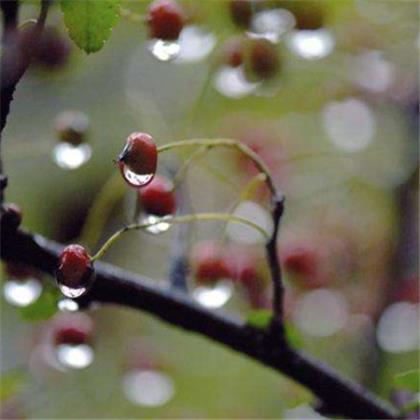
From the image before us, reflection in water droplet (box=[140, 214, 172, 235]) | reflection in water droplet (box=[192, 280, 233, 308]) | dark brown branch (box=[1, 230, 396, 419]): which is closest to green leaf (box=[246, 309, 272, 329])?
dark brown branch (box=[1, 230, 396, 419])

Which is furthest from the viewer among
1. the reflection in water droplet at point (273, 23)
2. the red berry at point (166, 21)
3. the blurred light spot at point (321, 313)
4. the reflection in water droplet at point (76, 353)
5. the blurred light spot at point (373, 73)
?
the blurred light spot at point (321, 313)

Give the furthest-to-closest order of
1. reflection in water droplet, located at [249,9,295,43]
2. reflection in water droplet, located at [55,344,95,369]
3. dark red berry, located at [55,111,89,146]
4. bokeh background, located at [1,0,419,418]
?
bokeh background, located at [1,0,419,418] < reflection in water droplet, located at [55,344,95,369] < reflection in water droplet, located at [249,9,295,43] < dark red berry, located at [55,111,89,146]

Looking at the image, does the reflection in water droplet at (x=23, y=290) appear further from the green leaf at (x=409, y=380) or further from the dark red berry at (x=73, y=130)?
the green leaf at (x=409, y=380)

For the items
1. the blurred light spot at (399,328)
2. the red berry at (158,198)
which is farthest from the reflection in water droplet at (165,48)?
the blurred light spot at (399,328)

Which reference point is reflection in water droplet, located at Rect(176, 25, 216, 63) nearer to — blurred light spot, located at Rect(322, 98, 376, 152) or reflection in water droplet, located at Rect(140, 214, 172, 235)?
reflection in water droplet, located at Rect(140, 214, 172, 235)

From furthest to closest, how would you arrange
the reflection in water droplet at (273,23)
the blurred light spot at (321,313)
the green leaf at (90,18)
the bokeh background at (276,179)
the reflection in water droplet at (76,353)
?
the blurred light spot at (321,313), the bokeh background at (276,179), the reflection in water droplet at (76,353), the reflection in water droplet at (273,23), the green leaf at (90,18)

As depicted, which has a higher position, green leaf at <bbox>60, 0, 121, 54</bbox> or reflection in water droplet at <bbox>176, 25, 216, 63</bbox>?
green leaf at <bbox>60, 0, 121, 54</bbox>

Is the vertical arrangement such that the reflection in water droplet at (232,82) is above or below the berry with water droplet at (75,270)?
below
